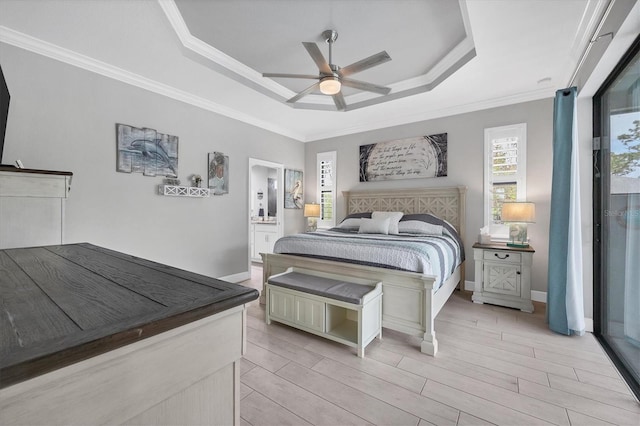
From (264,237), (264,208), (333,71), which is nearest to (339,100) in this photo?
(333,71)

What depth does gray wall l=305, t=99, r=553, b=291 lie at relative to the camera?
3.43m

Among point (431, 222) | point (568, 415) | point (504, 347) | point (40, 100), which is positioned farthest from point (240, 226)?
point (568, 415)

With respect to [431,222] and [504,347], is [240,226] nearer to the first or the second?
[431,222]

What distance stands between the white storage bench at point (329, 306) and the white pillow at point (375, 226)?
1.21 metres

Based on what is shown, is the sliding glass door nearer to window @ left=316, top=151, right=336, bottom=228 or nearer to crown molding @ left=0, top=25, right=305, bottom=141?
window @ left=316, top=151, right=336, bottom=228

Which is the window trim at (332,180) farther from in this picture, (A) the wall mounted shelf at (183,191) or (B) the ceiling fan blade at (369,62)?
(B) the ceiling fan blade at (369,62)

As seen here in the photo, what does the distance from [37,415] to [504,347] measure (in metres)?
2.87

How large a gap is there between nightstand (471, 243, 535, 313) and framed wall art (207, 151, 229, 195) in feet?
11.6

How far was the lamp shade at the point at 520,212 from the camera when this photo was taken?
10.3 feet

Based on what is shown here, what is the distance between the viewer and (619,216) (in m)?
2.07

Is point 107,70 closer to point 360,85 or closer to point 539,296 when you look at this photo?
point 360,85

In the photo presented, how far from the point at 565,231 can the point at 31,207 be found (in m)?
4.36

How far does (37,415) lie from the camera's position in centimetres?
38

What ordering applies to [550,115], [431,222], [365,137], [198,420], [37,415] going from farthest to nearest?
1. [365,137]
2. [431,222]
3. [550,115]
4. [198,420]
5. [37,415]
